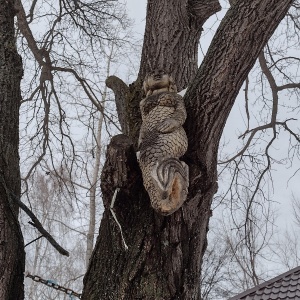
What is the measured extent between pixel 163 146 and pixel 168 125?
12 centimetres

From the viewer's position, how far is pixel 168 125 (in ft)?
5.71

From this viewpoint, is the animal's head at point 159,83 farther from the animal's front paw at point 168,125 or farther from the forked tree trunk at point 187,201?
the animal's front paw at point 168,125

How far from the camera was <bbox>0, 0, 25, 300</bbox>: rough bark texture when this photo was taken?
1988mm

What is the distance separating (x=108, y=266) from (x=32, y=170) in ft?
7.16

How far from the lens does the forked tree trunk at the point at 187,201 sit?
5.57 feet

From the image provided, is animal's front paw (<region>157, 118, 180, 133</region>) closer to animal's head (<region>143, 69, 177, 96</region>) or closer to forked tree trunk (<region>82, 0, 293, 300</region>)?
forked tree trunk (<region>82, 0, 293, 300</region>)

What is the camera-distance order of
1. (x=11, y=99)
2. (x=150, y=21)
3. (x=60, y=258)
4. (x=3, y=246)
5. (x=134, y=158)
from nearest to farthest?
(x=134, y=158) < (x=3, y=246) < (x=11, y=99) < (x=150, y=21) < (x=60, y=258)

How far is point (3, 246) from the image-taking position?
6.50 ft

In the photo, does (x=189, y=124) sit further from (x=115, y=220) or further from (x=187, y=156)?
(x=115, y=220)

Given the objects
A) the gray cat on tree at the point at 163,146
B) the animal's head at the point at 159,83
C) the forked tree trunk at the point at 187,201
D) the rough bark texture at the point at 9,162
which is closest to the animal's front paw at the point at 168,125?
the gray cat on tree at the point at 163,146

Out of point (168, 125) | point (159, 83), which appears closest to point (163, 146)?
point (168, 125)

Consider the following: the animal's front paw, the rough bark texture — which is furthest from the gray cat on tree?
the rough bark texture

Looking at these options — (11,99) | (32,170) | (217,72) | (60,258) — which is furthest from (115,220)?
(60,258)

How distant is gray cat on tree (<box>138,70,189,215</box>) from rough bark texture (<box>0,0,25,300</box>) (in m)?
0.70
